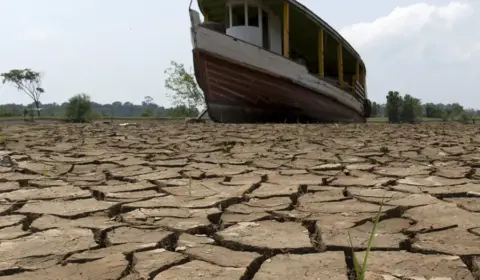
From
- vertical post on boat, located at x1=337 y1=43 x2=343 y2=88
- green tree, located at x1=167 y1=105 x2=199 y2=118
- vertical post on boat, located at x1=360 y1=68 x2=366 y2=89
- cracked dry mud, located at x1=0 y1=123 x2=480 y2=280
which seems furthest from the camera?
green tree, located at x1=167 y1=105 x2=199 y2=118

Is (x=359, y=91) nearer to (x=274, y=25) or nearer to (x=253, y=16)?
(x=274, y=25)

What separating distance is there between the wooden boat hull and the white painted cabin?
838 millimetres

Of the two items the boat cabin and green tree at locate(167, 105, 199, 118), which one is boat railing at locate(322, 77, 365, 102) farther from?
green tree at locate(167, 105, 199, 118)

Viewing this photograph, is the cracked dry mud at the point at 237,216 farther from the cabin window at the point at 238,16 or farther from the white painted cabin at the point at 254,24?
the cabin window at the point at 238,16

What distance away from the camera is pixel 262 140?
5.70 m

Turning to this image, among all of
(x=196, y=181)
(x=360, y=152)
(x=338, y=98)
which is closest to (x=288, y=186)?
(x=196, y=181)

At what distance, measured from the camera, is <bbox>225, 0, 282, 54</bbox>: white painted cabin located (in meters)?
10.5

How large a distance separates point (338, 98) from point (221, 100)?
3.37m

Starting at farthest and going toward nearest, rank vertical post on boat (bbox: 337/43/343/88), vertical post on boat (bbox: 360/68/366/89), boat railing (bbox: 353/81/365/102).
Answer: vertical post on boat (bbox: 360/68/366/89) < boat railing (bbox: 353/81/365/102) < vertical post on boat (bbox: 337/43/343/88)

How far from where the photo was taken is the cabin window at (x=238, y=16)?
425 inches

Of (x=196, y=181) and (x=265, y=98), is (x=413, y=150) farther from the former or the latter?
(x=265, y=98)

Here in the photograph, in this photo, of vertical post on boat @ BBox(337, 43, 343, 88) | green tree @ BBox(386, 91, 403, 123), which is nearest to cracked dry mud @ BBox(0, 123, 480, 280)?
vertical post on boat @ BBox(337, 43, 343, 88)

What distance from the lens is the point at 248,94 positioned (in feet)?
34.4

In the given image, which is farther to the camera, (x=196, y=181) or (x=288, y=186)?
(x=196, y=181)
